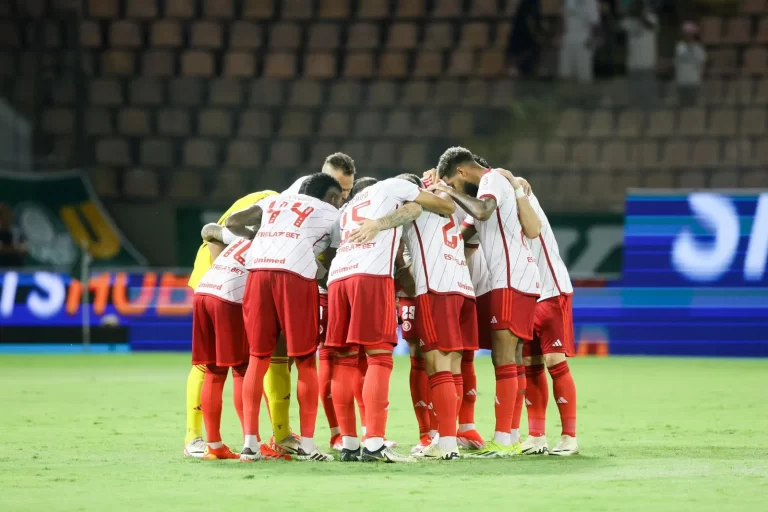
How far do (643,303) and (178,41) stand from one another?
8.99 metres

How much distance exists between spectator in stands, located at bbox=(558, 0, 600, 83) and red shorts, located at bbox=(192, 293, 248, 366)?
12.2m

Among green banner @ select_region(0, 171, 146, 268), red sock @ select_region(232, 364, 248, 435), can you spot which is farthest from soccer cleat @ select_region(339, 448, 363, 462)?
green banner @ select_region(0, 171, 146, 268)

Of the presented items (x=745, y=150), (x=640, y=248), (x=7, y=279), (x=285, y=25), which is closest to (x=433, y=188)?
(x=640, y=248)

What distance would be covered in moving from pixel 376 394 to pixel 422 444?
0.82 meters

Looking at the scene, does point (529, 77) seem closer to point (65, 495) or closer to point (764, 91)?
point (764, 91)

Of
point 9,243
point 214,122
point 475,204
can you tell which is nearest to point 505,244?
point 475,204

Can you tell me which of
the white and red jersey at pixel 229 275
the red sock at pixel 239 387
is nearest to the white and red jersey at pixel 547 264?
the white and red jersey at pixel 229 275

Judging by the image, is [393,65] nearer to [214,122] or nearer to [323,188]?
[214,122]

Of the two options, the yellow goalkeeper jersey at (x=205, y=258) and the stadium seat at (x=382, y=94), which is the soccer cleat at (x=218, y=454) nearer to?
the yellow goalkeeper jersey at (x=205, y=258)

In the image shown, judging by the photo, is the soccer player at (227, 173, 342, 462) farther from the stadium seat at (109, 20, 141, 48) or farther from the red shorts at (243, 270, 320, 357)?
the stadium seat at (109, 20, 141, 48)

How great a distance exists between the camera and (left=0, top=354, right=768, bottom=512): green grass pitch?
20.3ft

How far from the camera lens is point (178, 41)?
68.8 feet

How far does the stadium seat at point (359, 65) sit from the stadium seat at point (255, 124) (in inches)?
62.9

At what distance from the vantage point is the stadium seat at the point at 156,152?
19422mm
